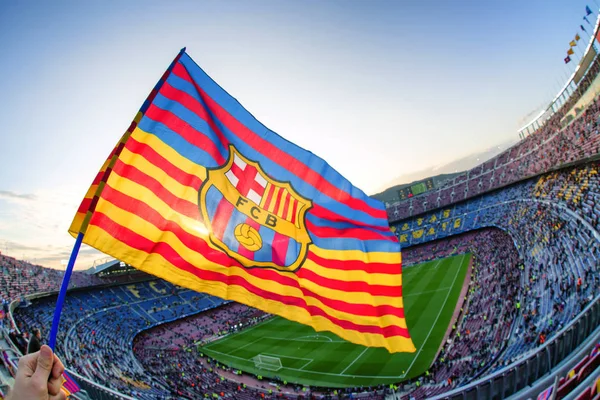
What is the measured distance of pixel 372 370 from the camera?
69.9ft

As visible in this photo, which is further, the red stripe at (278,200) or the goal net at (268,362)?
the goal net at (268,362)

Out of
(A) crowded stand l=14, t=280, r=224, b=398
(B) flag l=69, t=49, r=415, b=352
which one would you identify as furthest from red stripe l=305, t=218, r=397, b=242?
(A) crowded stand l=14, t=280, r=224, b=398

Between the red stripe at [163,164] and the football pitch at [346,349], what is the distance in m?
18.7

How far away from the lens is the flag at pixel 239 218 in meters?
4.54

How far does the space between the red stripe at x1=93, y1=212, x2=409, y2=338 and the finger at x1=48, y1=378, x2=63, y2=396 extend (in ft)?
7.83

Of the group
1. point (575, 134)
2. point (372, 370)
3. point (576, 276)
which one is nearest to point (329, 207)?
point (576, 276)

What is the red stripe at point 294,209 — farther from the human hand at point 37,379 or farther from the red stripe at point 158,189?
the human hand at point 37,379

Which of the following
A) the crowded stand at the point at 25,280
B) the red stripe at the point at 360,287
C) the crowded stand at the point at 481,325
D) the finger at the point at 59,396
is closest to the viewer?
the finger at the point at 59,396

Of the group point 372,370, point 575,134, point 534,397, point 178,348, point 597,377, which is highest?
point 575,134

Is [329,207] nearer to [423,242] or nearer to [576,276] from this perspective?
[576,276]

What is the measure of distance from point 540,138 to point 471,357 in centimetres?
4706

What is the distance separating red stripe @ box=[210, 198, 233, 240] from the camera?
517 centimetres

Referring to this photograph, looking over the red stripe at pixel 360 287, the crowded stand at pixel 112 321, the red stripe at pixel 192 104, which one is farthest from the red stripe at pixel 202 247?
the crowded stand at pixel 112 321

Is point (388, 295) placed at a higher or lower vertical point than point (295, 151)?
lower
